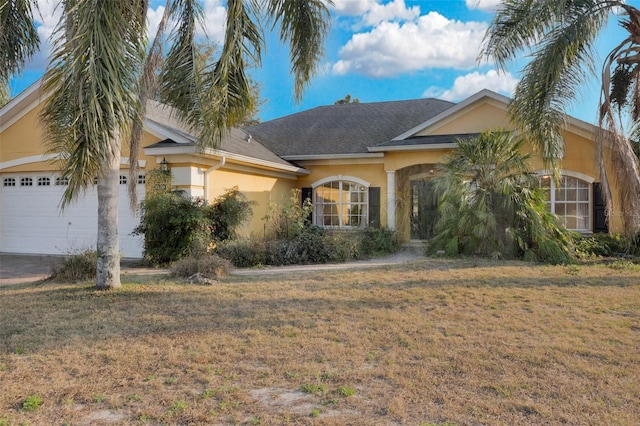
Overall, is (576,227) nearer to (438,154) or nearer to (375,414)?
(438,154)

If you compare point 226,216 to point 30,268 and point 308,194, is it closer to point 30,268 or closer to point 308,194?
point 30,268

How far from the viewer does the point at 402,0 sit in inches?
580

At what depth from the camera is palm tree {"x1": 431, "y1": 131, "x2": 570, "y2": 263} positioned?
38.6ft

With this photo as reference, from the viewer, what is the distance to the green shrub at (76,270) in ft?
30.8

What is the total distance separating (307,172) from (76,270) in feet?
31.4

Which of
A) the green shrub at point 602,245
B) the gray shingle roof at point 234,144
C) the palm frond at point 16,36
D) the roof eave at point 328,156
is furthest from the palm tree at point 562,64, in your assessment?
the palm frond at point 16,36

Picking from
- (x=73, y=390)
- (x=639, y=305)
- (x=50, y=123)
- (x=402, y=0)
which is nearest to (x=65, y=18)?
(x=50, y=123)

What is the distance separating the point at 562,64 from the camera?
9906 millimetres

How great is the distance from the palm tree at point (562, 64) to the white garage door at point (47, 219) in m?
11.2

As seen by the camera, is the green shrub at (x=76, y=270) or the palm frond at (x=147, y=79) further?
the green shrub at (x=76, y=270)

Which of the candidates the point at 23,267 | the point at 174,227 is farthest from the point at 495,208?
the point at 23,267

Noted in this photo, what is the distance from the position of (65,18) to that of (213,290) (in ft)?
16.5

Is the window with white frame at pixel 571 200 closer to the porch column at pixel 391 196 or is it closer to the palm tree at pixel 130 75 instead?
the porch column at pixel 391 196

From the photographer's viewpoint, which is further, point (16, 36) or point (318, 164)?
point (318, 164)
